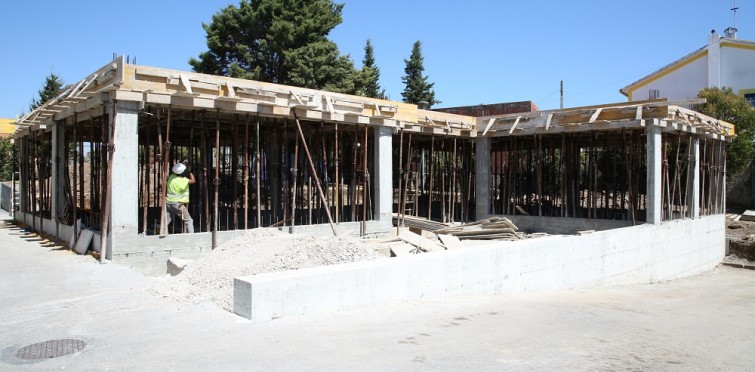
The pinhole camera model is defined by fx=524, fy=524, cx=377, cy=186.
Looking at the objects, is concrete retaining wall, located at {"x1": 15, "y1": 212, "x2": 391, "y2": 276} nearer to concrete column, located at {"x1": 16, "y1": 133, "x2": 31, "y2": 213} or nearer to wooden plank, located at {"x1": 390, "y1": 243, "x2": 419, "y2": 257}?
wooden plank, located at {"x1": 390, "y1": 243, "x2": 419, "y2": 257}

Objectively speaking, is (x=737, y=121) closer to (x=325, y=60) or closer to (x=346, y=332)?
(x=325, y=60)

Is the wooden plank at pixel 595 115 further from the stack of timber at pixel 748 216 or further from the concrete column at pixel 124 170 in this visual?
the stack of timber at pixel 748 216

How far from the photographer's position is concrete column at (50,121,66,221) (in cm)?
1249

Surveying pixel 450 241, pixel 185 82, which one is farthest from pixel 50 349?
pixel 450 241

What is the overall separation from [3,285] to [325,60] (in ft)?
71.2

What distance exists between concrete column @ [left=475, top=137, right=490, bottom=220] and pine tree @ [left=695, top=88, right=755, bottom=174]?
13.3m

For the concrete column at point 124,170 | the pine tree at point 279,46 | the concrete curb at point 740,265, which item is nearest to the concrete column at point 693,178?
the concrete curb at point 740,265

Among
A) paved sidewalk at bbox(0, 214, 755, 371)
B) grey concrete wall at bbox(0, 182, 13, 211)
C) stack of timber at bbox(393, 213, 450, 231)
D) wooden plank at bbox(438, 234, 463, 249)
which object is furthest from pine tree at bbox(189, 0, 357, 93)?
paved sidewalk at bbox(0, 214, 755, 371)

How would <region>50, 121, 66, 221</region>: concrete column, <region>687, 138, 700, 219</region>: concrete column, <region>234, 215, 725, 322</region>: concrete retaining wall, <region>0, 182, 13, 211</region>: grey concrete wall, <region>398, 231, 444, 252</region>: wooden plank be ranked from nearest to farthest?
<region>234, 215, 725, 322</region>: concrete retaining wall, <region>398, 231, 444, 252</region>: wooden plank, <region>50, 121, 66, 221</region>: concrete column, <region>687, 138, 700, 219</region>: concrete column, <region>0, 182, 13, 211</region>: grey concrete wall

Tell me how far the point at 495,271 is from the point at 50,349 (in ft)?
22.5

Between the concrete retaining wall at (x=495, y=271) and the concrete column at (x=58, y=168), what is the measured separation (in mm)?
9045

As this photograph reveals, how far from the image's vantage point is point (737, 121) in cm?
2402

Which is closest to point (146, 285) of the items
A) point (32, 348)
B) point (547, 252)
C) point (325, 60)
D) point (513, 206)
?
point (32, 348)

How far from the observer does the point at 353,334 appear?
5.52 m
